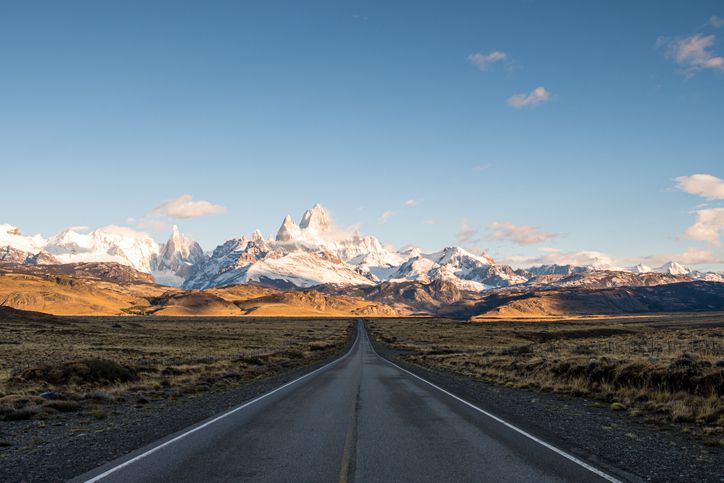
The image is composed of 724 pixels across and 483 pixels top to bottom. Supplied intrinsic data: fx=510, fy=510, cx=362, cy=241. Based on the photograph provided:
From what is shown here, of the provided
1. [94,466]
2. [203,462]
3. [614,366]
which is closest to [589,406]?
[614,366]

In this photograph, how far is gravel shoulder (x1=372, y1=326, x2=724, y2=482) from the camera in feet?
31.9

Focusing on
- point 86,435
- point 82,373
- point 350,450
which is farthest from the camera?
point 82,373

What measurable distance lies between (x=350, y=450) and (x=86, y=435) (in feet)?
24.5

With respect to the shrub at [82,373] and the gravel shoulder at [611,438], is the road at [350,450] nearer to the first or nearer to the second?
the gravel shoulder at [611,438]

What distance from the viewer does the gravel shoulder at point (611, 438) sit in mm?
9727

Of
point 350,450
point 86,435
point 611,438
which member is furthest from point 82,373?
point 611,438

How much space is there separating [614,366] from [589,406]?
5591mm

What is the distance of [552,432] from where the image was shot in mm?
13289

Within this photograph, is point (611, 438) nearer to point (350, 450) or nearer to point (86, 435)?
point (350, 450)

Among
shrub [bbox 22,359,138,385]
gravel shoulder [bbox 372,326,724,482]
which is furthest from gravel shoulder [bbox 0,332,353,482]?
gravel shoulder [bbox 372,326,724,482]

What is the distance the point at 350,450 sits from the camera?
35.7 ft

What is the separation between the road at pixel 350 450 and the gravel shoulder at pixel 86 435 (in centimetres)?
73

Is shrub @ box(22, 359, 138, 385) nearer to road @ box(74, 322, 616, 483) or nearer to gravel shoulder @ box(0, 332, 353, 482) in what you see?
gravel shoulder @ box(0, 332, 353, 482)

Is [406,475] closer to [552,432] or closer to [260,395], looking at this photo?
[552,432]
